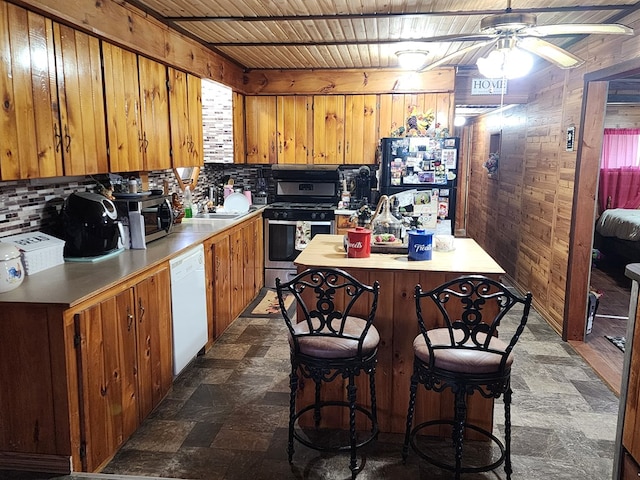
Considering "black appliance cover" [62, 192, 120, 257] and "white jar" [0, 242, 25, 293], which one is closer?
"white jar" [0, 242, 25, 293]

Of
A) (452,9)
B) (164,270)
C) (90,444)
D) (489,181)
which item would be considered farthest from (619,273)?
(90,444)

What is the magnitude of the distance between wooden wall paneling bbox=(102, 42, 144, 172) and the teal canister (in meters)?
1.79

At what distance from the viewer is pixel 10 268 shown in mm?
2158

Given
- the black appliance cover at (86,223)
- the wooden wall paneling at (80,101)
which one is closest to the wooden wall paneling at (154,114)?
the wooden wall paneling at (80,101)

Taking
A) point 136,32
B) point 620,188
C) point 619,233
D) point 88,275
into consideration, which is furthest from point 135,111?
point 620,188

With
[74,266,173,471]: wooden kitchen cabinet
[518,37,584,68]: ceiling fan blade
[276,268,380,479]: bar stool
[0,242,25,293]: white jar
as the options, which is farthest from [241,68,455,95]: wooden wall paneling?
[0,242,25,293]: white jar

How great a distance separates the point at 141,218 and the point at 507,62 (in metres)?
2.21

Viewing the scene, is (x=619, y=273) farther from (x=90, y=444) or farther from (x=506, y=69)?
(x=90, y=444)

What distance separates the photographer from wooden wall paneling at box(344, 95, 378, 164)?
5.31 m

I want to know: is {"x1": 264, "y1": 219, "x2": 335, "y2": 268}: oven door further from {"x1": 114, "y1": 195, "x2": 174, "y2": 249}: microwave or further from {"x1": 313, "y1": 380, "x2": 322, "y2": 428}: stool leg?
{"x1": 313, "y1": 380, "x2": 322, "y2": 428}: stool leg

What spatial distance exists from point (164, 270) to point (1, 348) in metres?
0.95

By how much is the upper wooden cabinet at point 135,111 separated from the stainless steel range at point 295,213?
5.95ft

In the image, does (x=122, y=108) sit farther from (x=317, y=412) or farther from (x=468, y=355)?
(x=468, y=355)

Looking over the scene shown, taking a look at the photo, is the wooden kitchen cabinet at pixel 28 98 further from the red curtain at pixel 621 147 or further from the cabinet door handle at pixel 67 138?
the red curtain at pixel 621 147
